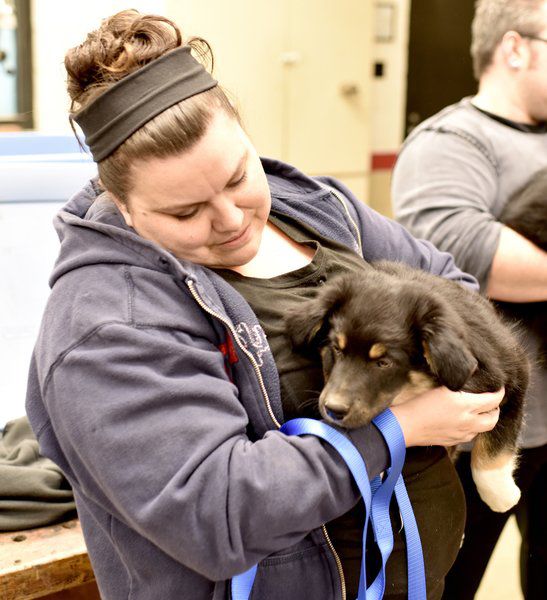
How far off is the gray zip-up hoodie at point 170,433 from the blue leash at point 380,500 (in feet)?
0.07

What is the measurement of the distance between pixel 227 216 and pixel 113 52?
0.32 metres

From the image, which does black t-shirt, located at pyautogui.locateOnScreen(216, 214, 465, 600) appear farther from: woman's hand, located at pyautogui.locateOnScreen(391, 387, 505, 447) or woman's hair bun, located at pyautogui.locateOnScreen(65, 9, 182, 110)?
woman's hair bun, located at pyautogui.locateOnScreen(65, 9, 182, 110)

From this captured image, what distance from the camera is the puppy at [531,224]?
2.18 metres

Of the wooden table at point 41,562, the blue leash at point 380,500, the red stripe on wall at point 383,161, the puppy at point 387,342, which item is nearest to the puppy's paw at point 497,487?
the puppy at point 387,342

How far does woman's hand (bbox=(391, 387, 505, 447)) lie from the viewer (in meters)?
1.41

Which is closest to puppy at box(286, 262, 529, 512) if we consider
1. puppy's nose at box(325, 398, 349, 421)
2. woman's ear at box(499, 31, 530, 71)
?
puppy's nose at box(325, 398, 349, 421)

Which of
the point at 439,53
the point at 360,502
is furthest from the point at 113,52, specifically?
the point at 439,53

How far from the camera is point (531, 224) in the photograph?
7.18 feet

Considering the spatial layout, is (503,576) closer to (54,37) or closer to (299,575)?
(299,575)

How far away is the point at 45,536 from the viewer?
1.65 m

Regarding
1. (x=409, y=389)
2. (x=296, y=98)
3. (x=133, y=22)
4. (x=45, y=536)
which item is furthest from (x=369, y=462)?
(x=296, y=98)

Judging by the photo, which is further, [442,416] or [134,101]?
[442,416]

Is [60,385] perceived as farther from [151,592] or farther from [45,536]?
[45,536]

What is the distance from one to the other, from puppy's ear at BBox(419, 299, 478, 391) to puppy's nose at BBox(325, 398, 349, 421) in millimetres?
177
